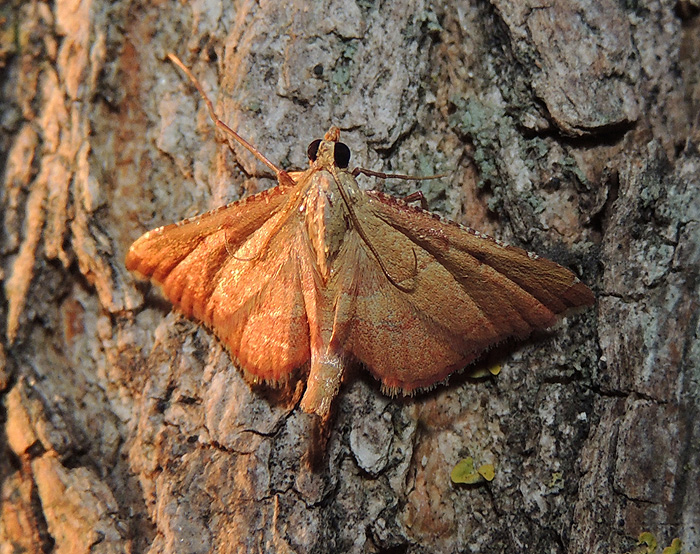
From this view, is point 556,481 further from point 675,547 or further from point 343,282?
point 343,282

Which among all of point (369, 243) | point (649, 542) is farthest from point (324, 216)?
point (649, 542)

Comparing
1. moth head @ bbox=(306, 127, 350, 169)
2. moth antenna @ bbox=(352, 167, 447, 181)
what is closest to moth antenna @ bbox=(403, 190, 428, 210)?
moth antenna @ bbox=(352, 167, 447, 181)

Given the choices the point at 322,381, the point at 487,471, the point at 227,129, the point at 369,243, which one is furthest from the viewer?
the point at 227,129

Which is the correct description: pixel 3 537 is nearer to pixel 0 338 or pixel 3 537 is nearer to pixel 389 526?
pixel 0 338

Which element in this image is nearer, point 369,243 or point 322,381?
point 322,381

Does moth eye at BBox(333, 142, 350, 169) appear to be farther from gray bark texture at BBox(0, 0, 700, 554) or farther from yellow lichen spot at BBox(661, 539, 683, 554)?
yellow lichen spot at BBox(661, 539, 683, 554)

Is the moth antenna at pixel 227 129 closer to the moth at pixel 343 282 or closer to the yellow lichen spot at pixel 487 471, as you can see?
the moth at pixel 343 282

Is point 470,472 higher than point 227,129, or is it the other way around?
point 227,129
